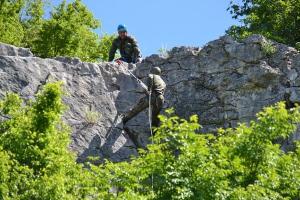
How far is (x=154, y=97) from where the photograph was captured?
21.8 meters

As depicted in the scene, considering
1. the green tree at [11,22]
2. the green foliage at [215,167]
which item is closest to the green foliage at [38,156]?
the green foliage at [215,167]

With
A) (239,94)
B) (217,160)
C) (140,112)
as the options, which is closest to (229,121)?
(239,94)

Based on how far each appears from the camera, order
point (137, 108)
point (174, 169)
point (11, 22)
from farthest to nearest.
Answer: point (11, 22) < point (137, 108) < point (174, 169)

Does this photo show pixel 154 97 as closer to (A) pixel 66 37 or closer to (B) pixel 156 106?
(B) pixel 156 106

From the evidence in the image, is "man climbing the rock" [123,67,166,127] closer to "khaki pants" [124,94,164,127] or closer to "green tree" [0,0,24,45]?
"khaki pants" [124,94,164,127]

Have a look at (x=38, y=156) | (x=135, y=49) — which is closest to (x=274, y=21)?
(x=135, y=49)

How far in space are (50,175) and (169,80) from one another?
8.40m

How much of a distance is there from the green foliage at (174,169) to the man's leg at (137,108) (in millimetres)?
5632

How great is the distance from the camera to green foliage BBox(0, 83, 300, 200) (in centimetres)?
1477

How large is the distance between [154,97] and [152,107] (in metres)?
0.29

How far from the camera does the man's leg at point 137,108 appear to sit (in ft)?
72.0

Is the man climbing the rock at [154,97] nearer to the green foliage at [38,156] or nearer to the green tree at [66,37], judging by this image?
the green foliage at [38,156]

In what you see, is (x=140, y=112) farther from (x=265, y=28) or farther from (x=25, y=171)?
(x=265, y=28)

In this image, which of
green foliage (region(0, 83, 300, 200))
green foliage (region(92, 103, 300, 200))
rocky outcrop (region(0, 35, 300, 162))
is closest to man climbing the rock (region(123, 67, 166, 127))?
rocky outcrop (region(0, 35, 300, 162))
